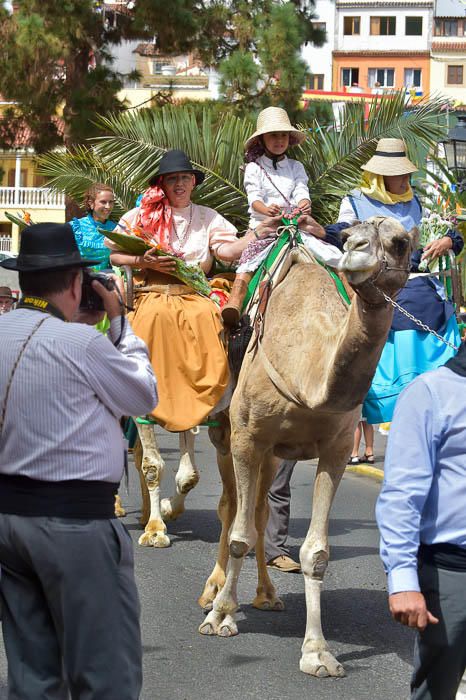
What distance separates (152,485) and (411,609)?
633 centimetres

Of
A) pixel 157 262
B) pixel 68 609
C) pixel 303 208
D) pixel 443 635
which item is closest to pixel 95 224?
pixel 157 262

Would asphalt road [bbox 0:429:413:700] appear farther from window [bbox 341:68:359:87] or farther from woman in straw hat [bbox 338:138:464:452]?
window [bbox 341:68:359:87]

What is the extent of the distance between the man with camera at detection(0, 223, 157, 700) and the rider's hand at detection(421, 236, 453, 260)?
172 inches

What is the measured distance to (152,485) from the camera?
10414 millimetres

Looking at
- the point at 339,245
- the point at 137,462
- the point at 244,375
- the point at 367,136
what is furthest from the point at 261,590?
the point at 367,136

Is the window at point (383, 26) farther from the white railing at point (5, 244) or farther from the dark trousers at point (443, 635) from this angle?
the dark trousers at point (443, 635)

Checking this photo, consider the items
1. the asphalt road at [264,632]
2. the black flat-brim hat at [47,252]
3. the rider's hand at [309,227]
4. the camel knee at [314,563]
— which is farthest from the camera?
the rider's hand at [309,227]

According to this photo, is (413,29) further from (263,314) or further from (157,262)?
(263,314)

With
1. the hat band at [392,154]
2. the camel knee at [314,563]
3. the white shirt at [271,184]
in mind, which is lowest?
the camel knee at [314,563]

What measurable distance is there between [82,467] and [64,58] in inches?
875

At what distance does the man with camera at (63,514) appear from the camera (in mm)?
4480

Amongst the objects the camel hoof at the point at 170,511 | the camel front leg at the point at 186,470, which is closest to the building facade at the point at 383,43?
the camel hoof at the point at 170,511

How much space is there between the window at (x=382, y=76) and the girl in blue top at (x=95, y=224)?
283 feet

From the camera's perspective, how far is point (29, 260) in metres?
4.78
